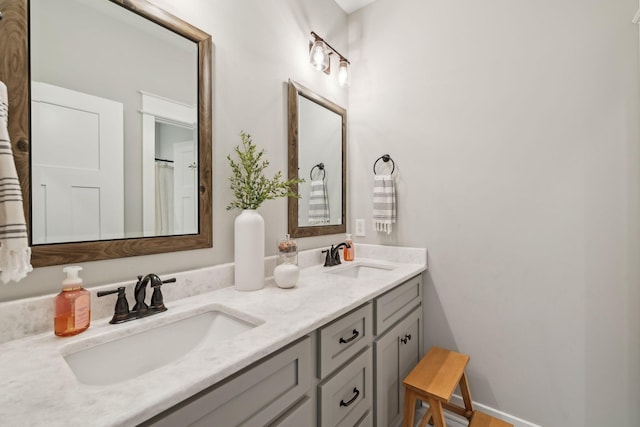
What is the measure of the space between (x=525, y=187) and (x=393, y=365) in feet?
3.70

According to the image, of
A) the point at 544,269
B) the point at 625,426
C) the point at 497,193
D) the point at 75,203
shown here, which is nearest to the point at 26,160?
the point at 75,203

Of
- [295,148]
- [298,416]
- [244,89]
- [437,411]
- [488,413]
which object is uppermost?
[244,89]

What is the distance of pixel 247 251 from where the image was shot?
1222 mm

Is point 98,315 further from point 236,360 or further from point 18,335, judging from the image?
point 236,360

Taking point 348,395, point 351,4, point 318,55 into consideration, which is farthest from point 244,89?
point 348,395

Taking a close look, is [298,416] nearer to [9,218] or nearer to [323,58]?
[9,218]

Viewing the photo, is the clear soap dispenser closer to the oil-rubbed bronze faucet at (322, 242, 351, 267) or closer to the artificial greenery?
the artificial greenery

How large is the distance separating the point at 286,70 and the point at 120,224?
1.17m

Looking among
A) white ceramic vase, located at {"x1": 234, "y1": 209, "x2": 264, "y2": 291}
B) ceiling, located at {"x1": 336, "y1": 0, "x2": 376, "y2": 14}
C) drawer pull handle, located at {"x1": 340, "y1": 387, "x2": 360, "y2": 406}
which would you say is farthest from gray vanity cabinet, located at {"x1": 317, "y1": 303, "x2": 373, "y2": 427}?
ceiling, located at {"x1": 336, "y1": 0, "x2": 376, "y2": 14}

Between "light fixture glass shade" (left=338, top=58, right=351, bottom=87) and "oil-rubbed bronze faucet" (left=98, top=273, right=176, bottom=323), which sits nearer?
"oil-rubbed bronze faucet" (left=98, top=273, right=176, bottom=323)

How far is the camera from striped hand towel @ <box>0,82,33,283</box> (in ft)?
2.16

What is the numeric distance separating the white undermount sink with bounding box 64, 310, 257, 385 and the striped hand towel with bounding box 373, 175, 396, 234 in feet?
3.81

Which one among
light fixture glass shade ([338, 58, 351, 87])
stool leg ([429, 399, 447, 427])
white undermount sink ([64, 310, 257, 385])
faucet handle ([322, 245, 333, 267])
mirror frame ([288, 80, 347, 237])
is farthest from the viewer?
light fixture glass shade ([338, 58, 351, 87])

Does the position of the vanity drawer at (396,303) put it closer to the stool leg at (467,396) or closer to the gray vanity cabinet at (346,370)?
the gray vanity cabinet at (346,370)
